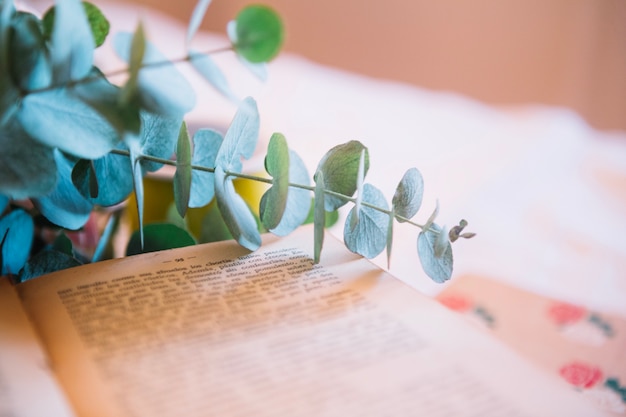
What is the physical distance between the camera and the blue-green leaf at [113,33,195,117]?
0.88ft

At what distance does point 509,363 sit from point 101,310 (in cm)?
19

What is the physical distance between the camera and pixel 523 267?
0.84m

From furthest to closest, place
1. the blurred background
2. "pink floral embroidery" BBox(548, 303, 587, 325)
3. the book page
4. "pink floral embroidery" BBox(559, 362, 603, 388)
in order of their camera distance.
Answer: the blurred background < "pink floral embroidery" BBox(548, 303, 587, 325) < "pink floral embroidery" BBox(559, 362, 603, 388) < the book page

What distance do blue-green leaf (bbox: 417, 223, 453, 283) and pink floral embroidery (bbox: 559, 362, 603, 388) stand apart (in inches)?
9.6

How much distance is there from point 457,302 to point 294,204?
0.37 metres

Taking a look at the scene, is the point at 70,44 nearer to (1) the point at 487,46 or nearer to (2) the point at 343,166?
(2) the point at 343,166

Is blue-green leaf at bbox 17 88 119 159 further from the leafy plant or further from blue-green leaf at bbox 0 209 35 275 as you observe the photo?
blue-green leaf at bbox 0 209 35 275

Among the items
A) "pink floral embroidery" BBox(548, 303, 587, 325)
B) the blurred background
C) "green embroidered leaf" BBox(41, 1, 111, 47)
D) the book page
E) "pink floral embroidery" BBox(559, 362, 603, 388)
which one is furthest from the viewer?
the blurred background

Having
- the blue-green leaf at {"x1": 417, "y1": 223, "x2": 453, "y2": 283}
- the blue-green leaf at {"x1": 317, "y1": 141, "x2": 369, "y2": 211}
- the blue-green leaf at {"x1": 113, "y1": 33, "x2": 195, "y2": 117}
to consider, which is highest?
the blue-green leaf at {"x1": 113, "y1": 33, "x2": 195, "y2": 117}

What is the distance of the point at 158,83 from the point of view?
0.28 metres

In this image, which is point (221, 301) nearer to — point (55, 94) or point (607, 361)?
point (55, 94)

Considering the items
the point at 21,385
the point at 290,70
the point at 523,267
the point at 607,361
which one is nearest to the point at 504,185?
the point at 523,267

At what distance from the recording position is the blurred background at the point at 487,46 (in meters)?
1.78

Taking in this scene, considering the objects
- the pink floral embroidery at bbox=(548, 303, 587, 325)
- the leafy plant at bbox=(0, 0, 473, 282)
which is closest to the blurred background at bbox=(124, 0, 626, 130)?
the pink floral embroidery at bbox=(548, 303, 587, 325)
